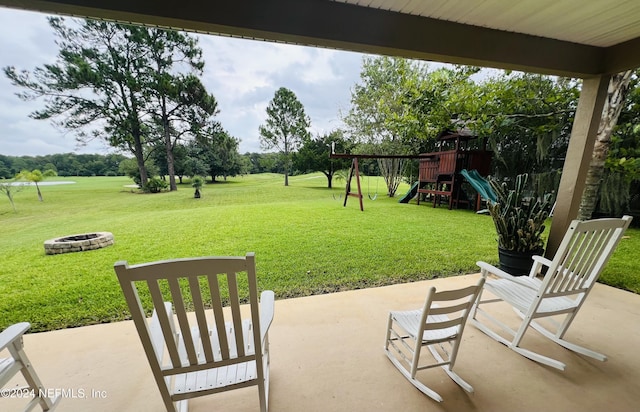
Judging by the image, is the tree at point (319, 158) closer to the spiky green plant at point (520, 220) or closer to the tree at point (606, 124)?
the spiky green plant at point (520, 220)

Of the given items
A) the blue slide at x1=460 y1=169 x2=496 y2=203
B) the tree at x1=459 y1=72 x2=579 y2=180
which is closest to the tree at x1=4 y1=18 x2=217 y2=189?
the tree at x1=459 y1=72 x2=579 y2=180

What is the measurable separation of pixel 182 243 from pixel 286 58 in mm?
3354

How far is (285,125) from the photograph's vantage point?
5172mm

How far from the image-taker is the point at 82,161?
3.28 meters

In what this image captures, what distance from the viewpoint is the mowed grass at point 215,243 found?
2242 millimetres

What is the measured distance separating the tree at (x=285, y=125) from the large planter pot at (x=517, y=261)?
14.4ft

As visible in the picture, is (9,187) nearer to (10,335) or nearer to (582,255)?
(10,335)

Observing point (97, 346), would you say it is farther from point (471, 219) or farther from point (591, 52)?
point (471, 219)

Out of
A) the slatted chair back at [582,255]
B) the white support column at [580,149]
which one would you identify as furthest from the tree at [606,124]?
the slatted chair back at [582,255]

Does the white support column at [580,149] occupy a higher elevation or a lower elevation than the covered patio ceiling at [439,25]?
lower

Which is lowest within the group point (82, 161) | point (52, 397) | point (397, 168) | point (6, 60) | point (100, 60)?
point (52, 397)

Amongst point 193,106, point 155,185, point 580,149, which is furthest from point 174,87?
point 580,149

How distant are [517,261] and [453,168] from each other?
4.29 m

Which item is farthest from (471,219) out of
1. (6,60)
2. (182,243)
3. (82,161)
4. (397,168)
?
(6,60)
